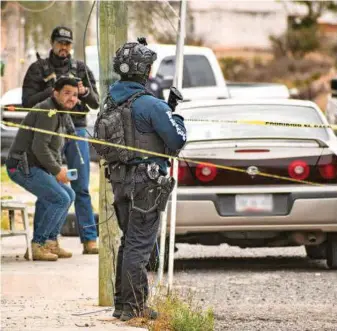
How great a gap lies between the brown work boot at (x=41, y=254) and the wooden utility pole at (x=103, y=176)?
2.94 metres

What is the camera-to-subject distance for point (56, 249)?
12.8 m

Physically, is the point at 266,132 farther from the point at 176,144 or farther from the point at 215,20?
the point at 215,20

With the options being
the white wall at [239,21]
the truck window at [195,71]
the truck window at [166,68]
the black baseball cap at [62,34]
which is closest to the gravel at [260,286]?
the black baseball cap at [62,34]

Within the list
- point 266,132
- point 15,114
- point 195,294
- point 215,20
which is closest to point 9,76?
point 15,114

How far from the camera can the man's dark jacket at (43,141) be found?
39.5ft

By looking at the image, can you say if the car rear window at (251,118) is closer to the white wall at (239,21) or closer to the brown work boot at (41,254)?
the brown work boot at (41,254)

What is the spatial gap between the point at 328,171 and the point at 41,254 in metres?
2.53

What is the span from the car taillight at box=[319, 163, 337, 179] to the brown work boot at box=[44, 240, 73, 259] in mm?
2379

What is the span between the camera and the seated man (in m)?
12.1

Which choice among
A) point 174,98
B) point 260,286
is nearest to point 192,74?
point 260,286

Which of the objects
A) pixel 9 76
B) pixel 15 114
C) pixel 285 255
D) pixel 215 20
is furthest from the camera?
pixel 215 20

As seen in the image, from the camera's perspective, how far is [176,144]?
8688mm

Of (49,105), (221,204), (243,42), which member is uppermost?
(49,105)

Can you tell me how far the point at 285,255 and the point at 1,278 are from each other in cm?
373
